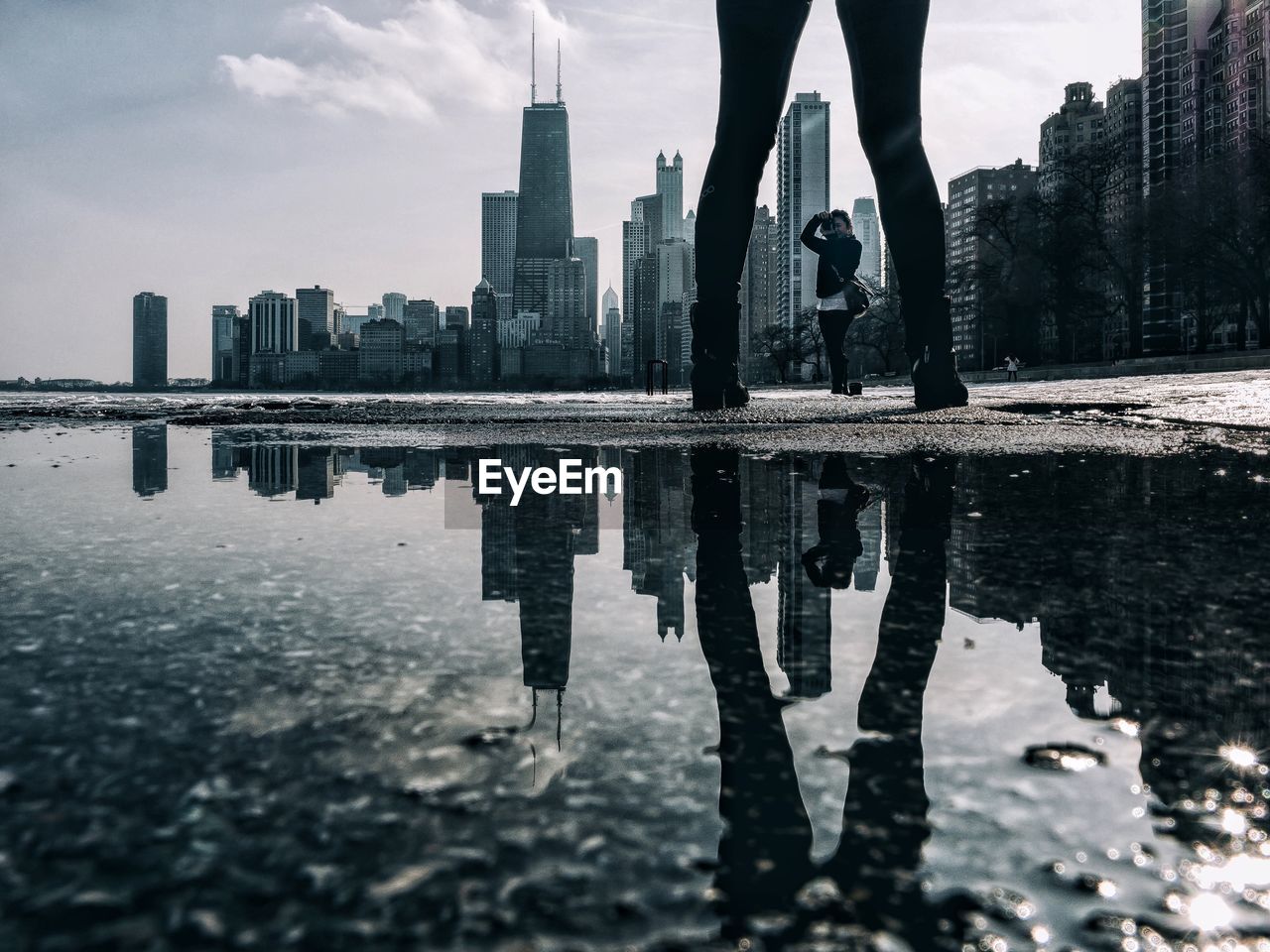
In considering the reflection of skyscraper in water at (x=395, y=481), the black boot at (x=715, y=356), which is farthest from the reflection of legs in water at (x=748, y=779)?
the black boot at (x=715, y=356)

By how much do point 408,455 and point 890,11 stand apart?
192 inches

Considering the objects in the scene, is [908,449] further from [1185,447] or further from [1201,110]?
[1201,110]

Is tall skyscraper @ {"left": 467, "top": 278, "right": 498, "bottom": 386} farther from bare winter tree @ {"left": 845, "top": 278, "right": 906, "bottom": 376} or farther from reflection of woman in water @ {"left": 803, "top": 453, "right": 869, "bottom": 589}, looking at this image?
reflection of woman in water @ {"left": 803, "top": 453, "right": 869, "bottom": 589}

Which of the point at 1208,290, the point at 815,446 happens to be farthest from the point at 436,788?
the point at 1208,290

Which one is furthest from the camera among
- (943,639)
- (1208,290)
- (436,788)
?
(1208,290)

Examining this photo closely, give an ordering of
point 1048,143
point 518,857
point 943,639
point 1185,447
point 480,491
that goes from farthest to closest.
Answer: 1. point 1048,143
2. point 1185,447
3. point 480,491
4. point 943,639
5. point 518,857

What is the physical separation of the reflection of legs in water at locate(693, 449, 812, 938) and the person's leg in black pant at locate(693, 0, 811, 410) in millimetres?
6663

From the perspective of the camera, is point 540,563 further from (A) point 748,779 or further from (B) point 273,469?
(B) point 273,469

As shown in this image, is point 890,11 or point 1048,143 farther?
point 1048,143

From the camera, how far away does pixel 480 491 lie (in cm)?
332

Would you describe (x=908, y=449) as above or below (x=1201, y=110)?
below

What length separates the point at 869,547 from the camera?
2.25m

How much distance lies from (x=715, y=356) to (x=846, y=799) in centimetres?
788

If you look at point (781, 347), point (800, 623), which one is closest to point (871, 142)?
point (800, 623)
